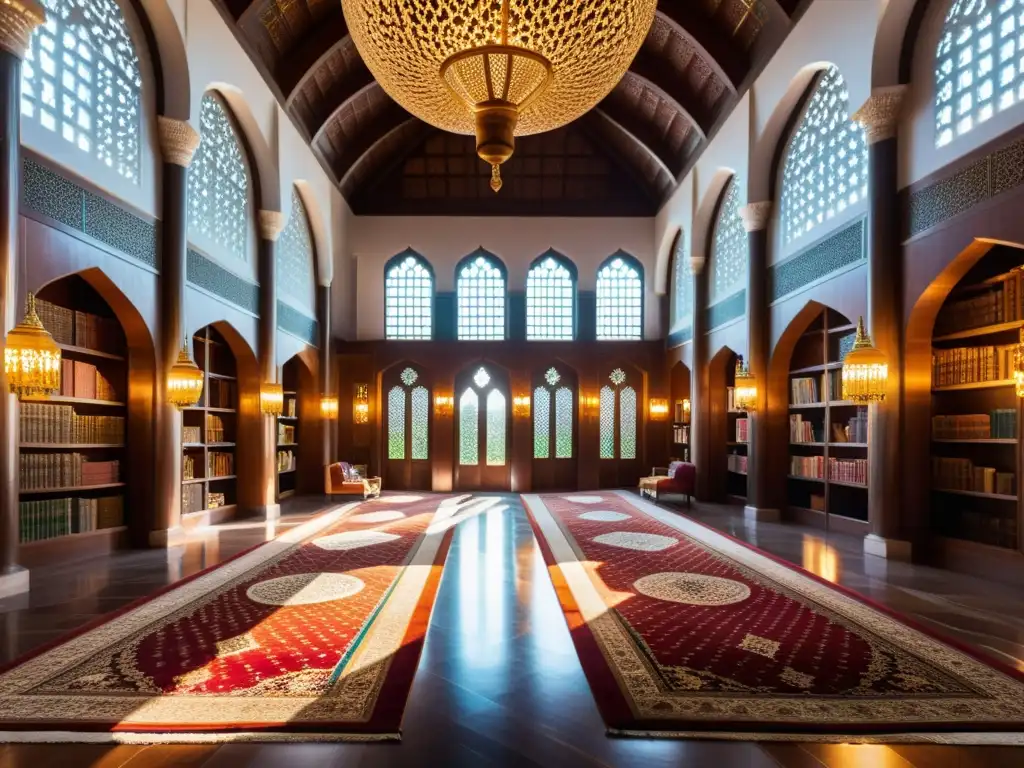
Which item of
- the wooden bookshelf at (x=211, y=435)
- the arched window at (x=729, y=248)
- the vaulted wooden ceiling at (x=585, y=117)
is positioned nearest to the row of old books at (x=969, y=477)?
the arched window at (x=729, y=248)

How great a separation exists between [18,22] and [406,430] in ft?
31.3

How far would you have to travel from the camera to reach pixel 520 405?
13.5m

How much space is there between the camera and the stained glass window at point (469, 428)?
13508 millimetres

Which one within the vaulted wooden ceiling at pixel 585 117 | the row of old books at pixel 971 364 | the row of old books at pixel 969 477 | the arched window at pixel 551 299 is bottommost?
the row of old books at pixel 969 477

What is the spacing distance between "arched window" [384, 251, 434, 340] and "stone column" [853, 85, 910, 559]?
908 cm

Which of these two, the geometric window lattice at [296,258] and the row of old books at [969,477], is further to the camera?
the geometric window lattice at [296,258]

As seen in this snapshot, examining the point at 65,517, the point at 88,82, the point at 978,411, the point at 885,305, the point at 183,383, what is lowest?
the point at 65,517

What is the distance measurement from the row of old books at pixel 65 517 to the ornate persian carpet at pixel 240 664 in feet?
5.22

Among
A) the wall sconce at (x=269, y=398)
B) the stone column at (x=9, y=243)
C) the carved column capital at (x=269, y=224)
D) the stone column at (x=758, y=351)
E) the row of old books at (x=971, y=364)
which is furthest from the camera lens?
the carved column capital at (x=269, y=224)

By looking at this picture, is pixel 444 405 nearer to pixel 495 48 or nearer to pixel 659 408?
pixel 659 408

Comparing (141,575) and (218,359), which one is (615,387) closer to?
(218,359)

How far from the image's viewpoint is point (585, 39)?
2814 millimetres

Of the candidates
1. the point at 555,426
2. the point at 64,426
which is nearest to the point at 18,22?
the point at 64,426

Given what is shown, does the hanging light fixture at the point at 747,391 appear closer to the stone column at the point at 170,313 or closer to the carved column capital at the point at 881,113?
the carved column capital at the point at 881,113
